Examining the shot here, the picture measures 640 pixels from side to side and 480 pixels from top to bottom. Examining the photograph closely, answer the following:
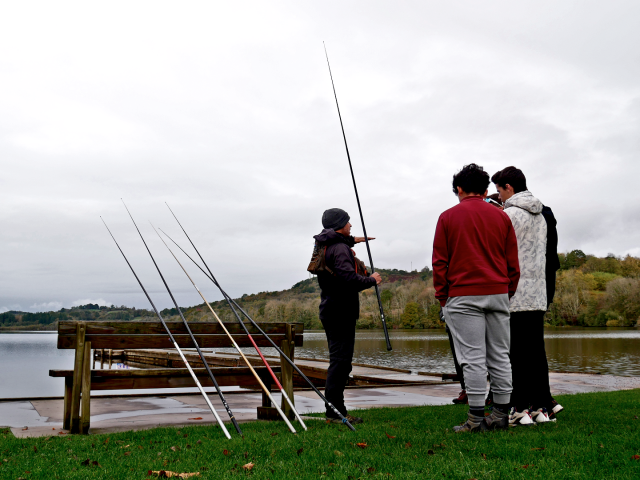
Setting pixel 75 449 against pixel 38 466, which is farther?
pixel 75 449

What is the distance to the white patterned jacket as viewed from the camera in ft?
15.5

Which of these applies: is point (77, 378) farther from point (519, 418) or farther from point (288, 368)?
point (519, 418)

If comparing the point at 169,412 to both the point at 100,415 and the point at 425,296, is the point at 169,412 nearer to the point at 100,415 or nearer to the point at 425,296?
the point at 100,415

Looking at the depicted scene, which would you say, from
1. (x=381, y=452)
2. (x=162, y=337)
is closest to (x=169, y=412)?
(x=162, y=337)

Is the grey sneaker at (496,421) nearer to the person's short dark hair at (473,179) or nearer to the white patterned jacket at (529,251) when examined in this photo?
the white patterned jacket at (529,251)

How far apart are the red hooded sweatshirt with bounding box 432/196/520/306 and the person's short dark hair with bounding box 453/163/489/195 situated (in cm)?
12

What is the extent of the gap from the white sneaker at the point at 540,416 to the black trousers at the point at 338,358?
1636 mm

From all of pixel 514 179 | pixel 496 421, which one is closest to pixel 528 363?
pixel 496 421

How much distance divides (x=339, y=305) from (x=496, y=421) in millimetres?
1706

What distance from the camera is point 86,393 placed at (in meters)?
4.76

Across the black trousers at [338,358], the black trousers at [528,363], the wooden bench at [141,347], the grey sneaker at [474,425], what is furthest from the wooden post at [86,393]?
the black trousers at [528,363]

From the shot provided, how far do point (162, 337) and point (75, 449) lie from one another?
5.17ft

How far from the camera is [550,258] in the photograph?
16.4 ft

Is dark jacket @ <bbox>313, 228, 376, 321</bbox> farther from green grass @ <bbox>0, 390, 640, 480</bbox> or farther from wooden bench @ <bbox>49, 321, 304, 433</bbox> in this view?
green grass @ <bbox>0, 390, 640, 480</bbox>
